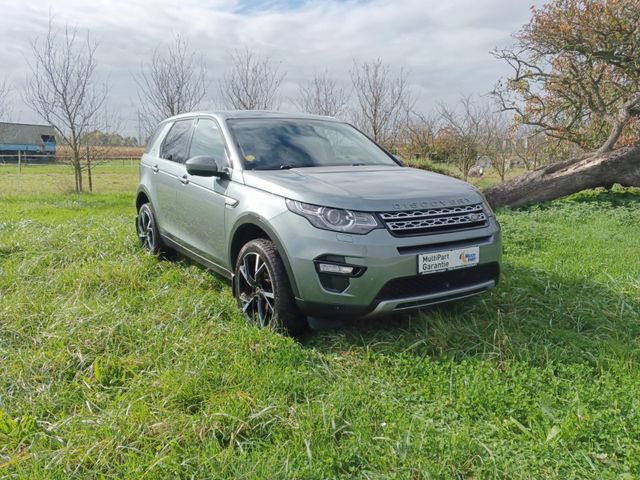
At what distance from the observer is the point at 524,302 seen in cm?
386

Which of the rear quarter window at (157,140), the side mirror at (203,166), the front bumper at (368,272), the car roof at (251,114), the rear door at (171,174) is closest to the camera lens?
the front bumper at (368,272)

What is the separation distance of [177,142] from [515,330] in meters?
3.58

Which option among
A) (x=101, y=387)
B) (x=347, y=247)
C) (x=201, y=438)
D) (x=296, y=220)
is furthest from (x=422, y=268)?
(x=101, y=387)

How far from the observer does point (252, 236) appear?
356 centimetres

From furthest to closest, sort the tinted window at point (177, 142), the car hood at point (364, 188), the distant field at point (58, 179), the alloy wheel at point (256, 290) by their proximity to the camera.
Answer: the distant field at point (58, 179)
the tinted window at point (177, 142)
the alloy wheel at point (256, 290)
the car hood at point (364, 188)

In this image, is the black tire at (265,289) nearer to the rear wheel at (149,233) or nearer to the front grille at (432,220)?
the front grille at (432,220)

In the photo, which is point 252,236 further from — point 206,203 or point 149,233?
point 149,233

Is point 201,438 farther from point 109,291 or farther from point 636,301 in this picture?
point 636,301

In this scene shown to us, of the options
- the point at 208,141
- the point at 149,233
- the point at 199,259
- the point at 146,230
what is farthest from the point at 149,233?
the point at 208,141

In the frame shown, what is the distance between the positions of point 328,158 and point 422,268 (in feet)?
4.93

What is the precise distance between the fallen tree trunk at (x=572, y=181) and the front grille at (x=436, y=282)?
5.77 m

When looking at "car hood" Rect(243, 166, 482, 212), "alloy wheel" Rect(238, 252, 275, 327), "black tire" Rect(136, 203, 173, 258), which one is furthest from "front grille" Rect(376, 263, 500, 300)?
"black tire" Rect(136, 203, 173, 258)

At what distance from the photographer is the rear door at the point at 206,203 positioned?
3.80 meters

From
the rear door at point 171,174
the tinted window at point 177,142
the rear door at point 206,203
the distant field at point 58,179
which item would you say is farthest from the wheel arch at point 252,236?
the distant field at point 58,179
